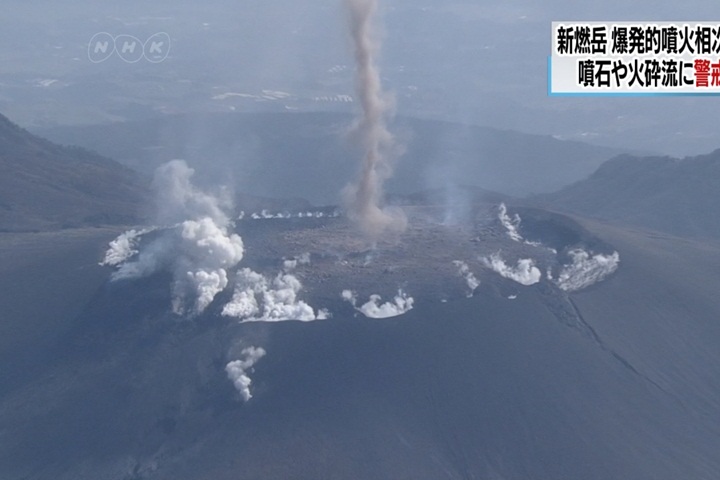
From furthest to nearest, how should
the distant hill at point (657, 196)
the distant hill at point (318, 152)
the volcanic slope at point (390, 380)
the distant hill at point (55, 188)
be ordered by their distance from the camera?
the distant hill at point (318, 152) < the distant hill at point (657, 196) < the distant hill at point (55, 188) < the volcanic slope at point (390, 380)

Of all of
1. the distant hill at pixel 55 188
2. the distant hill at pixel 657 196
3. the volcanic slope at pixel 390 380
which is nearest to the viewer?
the volcanic slope at pixel 390 380

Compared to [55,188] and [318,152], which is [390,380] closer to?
[55,188]

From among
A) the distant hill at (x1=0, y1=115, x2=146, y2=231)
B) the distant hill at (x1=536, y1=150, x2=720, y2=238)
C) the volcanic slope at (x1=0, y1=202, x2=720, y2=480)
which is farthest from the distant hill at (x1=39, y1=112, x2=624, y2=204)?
the volcanic slope at (x1=0, y1=202, x2=720, y2=480)

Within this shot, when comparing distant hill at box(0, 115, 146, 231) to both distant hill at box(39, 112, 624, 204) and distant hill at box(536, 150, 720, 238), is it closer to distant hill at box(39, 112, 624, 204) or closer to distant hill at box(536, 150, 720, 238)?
distant hill at box(39, 112, 624, 204)

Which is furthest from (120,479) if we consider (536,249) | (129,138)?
(129,138)

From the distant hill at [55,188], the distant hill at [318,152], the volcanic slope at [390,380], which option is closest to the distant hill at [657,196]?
the distant hill at [318,152]

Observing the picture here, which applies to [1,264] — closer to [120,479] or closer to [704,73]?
[120,479]

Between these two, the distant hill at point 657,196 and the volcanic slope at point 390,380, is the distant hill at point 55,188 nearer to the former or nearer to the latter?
the volcanic slope at point 390,380
